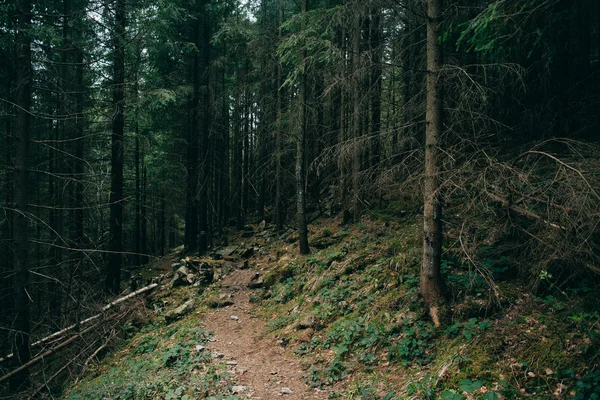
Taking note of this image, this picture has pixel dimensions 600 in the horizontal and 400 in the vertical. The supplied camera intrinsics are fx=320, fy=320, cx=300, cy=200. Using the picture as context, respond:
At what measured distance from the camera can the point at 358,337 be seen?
6.03 m

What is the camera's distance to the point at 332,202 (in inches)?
642

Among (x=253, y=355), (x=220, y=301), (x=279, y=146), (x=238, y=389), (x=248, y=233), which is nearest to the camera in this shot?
(x=238, y=389)

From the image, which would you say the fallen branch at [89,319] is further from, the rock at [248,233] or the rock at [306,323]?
the rock at [248,233]

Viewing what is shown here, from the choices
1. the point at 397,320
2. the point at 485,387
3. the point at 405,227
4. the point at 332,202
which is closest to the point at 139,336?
the point at 397,320

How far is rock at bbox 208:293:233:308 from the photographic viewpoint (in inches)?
404

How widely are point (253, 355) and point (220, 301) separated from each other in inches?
142

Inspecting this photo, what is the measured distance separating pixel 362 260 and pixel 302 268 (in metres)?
2.64

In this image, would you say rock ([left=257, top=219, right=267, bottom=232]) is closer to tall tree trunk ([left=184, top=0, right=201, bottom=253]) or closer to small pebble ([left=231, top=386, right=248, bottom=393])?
tall tree trunk ([left=184, top=0, right=201, bottom=253])

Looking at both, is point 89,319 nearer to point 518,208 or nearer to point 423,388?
point 423,388

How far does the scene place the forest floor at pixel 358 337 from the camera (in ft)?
12.8

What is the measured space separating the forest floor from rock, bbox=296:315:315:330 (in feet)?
0.08

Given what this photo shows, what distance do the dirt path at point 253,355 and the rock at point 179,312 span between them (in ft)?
2.88

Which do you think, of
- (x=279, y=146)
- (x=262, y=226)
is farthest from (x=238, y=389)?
(x=262, y=226)

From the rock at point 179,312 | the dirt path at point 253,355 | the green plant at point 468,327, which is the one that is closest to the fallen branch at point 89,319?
the rock at point 179,312
